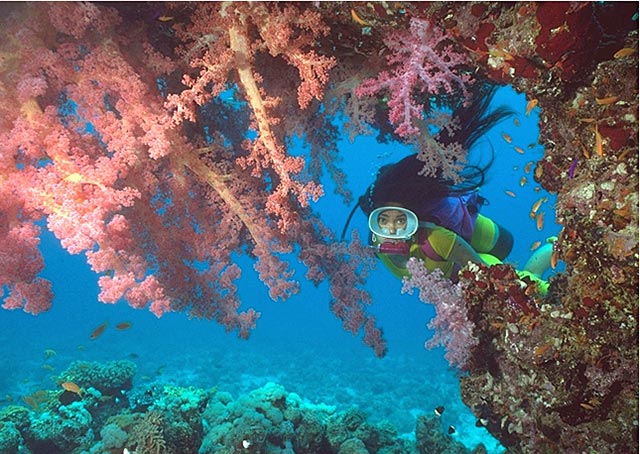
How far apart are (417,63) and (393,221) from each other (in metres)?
2.08

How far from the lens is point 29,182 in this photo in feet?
10.3

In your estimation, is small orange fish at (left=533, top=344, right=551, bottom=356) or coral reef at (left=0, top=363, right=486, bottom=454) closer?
small orange fish at (left=533, top=344, right=551, bottom=356)

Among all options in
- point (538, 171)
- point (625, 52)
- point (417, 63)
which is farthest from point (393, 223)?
point (625, 52)

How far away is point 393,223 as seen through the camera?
4.72m

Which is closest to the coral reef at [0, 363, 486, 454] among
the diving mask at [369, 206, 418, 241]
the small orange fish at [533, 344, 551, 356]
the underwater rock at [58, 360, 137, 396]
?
the underwater rock at [58, 360, 137, 396]

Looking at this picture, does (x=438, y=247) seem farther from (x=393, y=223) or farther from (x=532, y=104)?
(x=532, y=104)

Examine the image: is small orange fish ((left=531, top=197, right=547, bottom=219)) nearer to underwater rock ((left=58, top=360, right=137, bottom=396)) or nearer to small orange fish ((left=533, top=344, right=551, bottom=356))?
small orange fish ((left=533, top=344, right=551, bottom=356))

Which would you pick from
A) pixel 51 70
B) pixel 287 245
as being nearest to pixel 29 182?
pixel 51 70

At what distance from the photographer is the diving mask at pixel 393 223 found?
4.65 m

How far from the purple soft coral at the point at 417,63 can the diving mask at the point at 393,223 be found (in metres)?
1.60

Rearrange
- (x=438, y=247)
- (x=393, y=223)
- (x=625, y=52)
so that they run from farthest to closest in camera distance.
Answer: (x=393, y=223) → (x=438, y=247) → (x=625, y=52)

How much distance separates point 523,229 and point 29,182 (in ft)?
275

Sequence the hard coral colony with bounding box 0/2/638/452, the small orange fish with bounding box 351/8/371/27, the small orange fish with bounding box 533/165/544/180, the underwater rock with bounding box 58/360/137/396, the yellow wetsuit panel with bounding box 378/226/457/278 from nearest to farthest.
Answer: the hard coral colony with bounding box 0/2/638/452
the small orange fish with bounding box 351/8/371/27
the small orange fish with bounding box 533/165/544/180
the yellow wetsuit panel with bounding box 378/226/457/278
the underwater rock with bounding box 58/360/137/396

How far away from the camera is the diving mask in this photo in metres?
4.65
